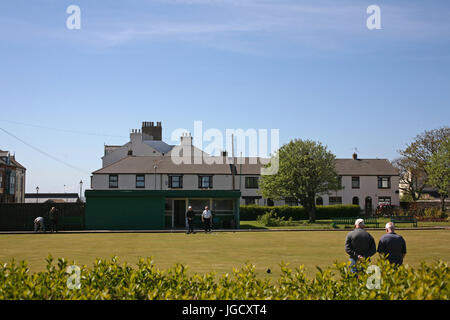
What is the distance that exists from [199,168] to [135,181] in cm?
861

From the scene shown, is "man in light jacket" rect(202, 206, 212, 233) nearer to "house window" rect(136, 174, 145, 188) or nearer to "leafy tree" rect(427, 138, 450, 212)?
"house window" rect(136, 174, 145, 188)

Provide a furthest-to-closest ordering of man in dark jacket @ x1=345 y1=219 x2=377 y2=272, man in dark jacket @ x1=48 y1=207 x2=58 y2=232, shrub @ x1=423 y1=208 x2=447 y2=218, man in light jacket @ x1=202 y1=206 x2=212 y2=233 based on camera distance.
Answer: shrub @ x1=423 y1=208 x2=447 y2=218 < man in dark jacket @ x1=48 y1=207 x2=58 y2=232 < man in light jacket @ x1=202 y1=206 x2=212 y2=233 < man in dark jacket @ x1=345 y1=219 x2=377 y2=272

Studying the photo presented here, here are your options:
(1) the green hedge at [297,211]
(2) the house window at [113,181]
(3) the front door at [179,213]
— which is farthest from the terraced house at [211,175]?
(3) the front door at [179,213]

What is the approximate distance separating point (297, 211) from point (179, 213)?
841 inches

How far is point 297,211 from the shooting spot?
57.7 m

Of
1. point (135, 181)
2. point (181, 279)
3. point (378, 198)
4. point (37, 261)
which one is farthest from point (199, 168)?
point (181, 279)

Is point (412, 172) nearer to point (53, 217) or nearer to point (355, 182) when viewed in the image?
point (355, 182)

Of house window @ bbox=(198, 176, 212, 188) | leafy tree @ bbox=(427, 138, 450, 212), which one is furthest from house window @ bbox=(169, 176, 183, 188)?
leafy tree @ bbox=(427, 138, 450, 212)

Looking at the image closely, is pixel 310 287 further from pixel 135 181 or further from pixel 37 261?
pixel 135 181

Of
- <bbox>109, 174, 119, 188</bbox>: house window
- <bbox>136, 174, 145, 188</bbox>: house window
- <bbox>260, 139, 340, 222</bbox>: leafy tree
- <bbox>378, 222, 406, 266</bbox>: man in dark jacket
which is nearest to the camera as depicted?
<bbox>378, 222, 406, 266</bbox>: man in dark jacket

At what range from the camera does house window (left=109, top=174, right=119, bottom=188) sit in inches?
2398

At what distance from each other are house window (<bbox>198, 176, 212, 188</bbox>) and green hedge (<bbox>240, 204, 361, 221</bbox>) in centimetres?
693

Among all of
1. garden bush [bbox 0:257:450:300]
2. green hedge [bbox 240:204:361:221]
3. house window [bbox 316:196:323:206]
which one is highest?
garden bush [bbox 0:257:450:300]

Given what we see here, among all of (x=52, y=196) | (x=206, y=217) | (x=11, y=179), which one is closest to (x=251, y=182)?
(x=206, y=217)
